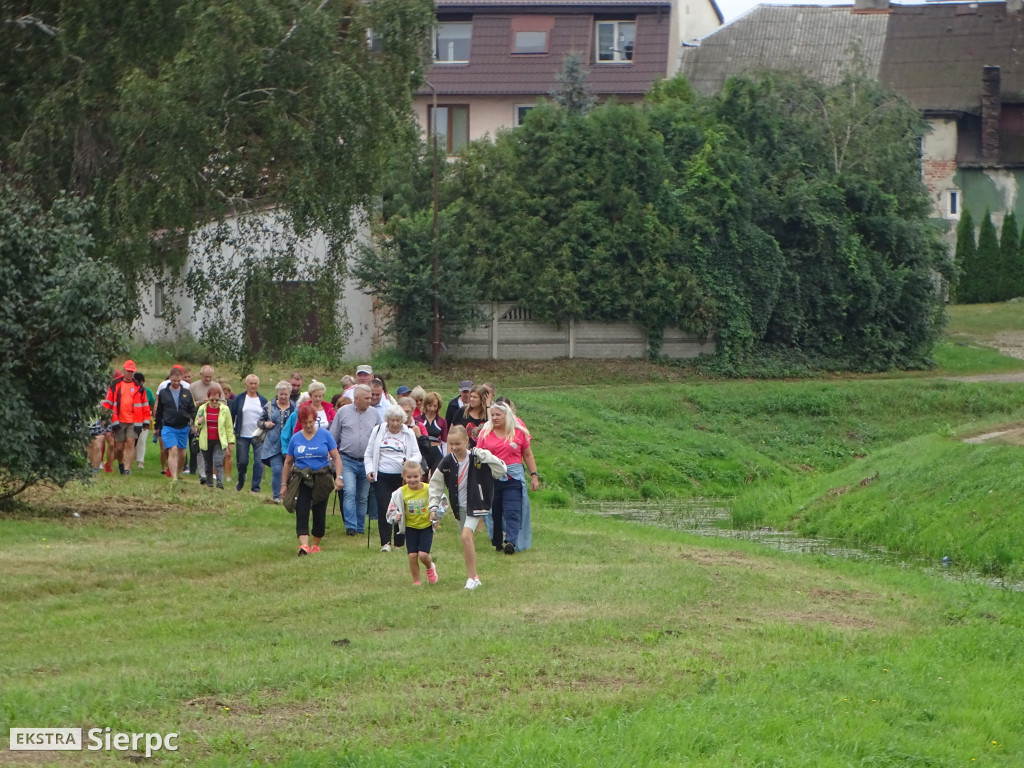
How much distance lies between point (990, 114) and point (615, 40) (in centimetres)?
1557

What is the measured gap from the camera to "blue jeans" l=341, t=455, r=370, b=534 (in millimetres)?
17297

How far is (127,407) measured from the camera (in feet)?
74.7

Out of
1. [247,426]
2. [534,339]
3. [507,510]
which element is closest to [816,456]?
[534,339]

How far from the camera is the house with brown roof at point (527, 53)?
53.5 metres

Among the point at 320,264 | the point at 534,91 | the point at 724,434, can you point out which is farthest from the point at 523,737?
the point at 534,91

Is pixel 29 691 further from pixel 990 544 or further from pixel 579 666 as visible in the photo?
pixel 990 544

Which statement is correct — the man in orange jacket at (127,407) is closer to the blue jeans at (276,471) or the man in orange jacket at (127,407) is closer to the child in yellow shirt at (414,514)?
the blue jeans at (276,471)

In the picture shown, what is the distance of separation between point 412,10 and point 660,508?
11280 millimetres

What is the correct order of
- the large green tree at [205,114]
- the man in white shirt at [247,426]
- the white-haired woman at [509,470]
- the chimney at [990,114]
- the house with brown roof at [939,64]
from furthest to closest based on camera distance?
the house with brown roof at [939,64] → the chimney at [990,114] → the man in white shirt at [247,426] → the large green tree at [205,114] → the white-haired woman at [509,470]

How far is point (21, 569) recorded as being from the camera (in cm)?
1409

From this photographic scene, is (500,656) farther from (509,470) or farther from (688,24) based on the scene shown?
(688,24)

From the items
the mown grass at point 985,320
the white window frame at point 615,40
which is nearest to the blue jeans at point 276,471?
the mown grass at point 985,320

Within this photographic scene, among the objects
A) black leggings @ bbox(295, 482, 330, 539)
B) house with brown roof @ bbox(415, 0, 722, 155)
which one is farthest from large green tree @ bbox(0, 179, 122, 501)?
house with brown roof @ bbox(415, 0, 722, 155)

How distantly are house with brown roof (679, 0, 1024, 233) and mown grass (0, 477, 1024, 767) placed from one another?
44575mm
